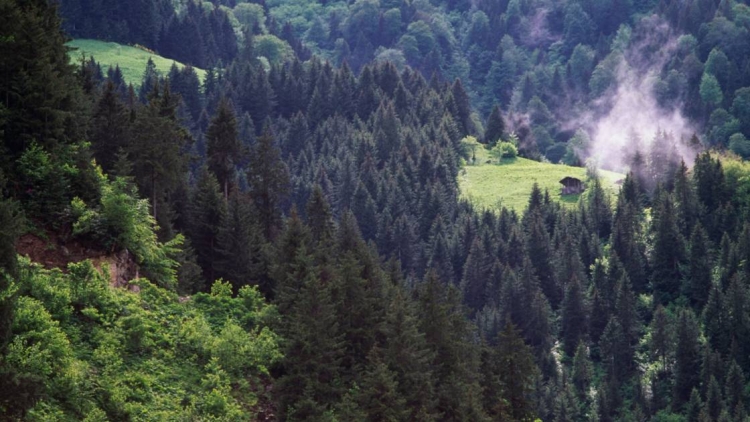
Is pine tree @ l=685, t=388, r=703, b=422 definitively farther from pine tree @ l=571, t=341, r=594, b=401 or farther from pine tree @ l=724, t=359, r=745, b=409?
pine tree @ l=571, t=341, r=594, b=401

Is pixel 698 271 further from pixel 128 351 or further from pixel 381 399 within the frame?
pixel 128 351

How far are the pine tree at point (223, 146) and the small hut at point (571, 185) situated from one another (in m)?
90.2

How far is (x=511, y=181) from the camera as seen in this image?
623ft

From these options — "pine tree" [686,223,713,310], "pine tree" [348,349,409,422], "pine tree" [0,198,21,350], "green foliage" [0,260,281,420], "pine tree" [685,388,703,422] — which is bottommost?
"pine tree" [685,388,703,422]

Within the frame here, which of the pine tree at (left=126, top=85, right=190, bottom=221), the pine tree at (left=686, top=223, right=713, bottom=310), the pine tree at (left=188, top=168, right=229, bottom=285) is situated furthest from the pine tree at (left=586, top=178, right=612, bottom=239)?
the pine tree at (left=126, top=85, right=190, bottom=221)

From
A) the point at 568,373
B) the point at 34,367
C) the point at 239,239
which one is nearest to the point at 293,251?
the point at 239,239

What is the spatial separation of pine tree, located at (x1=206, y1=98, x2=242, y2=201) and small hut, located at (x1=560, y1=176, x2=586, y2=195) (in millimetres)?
90157

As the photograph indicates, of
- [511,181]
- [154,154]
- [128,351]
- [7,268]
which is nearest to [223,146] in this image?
[154,154]

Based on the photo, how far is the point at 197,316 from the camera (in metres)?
65.1

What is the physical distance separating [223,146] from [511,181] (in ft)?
306

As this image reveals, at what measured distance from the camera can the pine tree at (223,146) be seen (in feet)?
333

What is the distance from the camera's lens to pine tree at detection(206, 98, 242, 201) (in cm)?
10150

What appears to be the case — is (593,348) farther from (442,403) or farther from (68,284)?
(68,284)

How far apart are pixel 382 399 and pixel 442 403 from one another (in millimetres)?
5308
